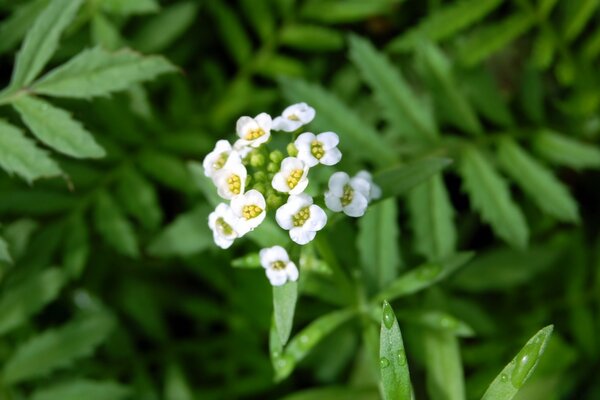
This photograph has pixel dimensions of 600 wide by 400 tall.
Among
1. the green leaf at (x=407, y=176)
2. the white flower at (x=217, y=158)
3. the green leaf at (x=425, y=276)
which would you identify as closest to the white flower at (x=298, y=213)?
the white flower at (x=217, y=158)

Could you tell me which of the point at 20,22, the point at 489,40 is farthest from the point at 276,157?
the point at 489,40

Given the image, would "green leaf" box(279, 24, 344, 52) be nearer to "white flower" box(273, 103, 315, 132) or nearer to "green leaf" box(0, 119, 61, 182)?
"white flower" box(273, 103, 315, 132)

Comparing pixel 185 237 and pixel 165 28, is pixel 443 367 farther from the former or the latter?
pixel 165 28

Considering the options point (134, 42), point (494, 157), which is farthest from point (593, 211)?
point (134, 42)

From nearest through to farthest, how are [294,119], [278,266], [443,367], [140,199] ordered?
1. [278,266]
2. [294,119]
3. [443,367]
4. [140,199]

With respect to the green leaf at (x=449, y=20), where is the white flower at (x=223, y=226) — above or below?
below

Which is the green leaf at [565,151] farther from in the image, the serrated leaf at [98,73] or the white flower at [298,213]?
the serrated leaf at [98,73]
